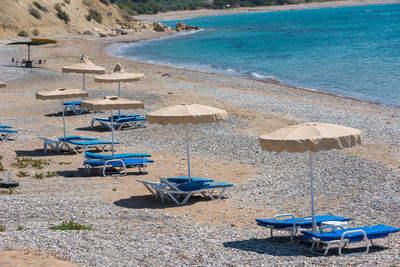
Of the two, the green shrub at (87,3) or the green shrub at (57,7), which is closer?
the green shrub at (57,7)

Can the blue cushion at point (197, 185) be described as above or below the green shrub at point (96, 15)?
below

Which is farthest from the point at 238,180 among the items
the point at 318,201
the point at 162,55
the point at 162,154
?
the point at 162,55

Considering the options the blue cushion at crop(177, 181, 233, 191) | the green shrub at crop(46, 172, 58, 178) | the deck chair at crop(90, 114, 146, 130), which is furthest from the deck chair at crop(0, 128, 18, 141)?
the blue cushion at crop(177, 181, 233, 191)

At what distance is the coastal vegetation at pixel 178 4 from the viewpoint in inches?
6152

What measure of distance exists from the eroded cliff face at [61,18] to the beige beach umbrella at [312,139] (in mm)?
56209

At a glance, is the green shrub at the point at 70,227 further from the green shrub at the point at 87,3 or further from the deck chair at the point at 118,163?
the green shrub at the point at 87,3

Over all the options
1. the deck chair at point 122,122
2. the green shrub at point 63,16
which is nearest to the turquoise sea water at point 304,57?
the green shrub at point 63,16

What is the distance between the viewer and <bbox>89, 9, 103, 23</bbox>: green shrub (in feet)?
286

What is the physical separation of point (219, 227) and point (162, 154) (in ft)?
22.1

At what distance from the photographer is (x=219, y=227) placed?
10852 mm

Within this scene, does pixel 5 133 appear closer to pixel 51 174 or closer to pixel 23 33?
pixel 51 174

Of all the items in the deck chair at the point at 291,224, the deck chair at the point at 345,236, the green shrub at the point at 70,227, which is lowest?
the green shrub at the point at 70,227

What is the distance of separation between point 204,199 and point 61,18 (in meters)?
68.2

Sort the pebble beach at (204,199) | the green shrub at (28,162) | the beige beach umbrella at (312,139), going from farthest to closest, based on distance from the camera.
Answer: the green shrub at (28,162) < the beige beach umbrella at (312,139) < the pebble beach at (204,199)
